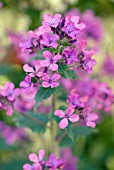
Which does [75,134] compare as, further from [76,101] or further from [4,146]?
[4,146]

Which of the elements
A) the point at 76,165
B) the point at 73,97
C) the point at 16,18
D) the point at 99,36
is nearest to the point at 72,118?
the point at 73,97

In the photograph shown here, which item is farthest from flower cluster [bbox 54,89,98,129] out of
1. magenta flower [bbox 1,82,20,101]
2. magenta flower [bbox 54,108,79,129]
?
magenta flower [bbox 1,82,20,101]

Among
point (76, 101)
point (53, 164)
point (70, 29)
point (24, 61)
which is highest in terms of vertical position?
point (24, 61)

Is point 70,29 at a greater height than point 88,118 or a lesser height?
greater

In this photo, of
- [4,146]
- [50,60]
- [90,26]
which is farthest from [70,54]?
[90,26]

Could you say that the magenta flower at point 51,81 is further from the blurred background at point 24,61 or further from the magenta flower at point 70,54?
the blurred background at point 24,61

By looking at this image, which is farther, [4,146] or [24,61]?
[24,61]

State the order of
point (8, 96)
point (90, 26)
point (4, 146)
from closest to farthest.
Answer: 1. point (8, 96)
2. point (4, 146)
3. point (90, 26)

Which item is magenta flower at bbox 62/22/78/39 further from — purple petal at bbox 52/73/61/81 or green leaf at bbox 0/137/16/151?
green leaf at bbox 0/137/16/151
